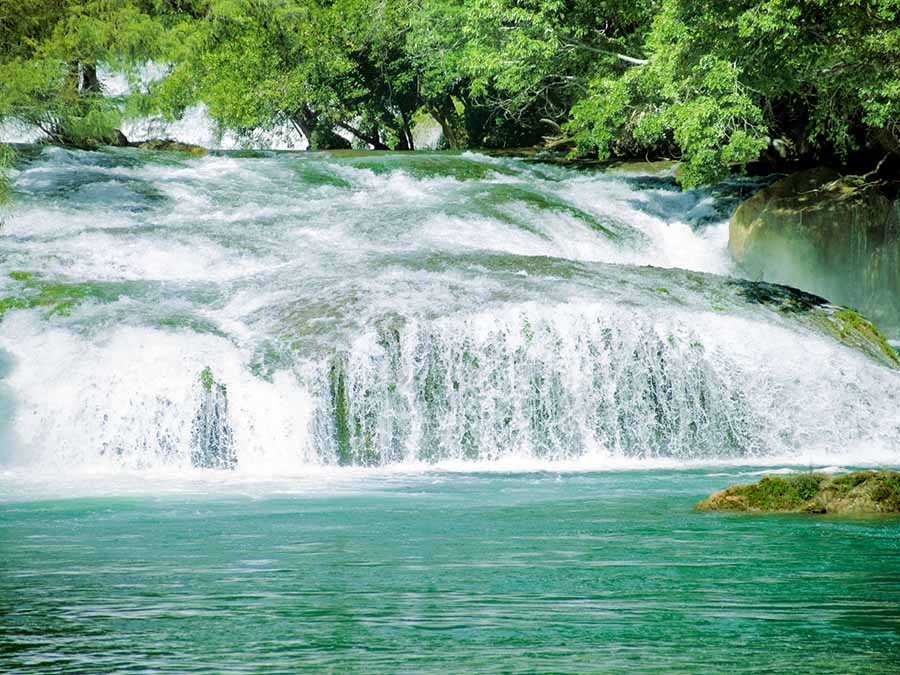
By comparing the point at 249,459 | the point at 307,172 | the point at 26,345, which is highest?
the point at 307,172

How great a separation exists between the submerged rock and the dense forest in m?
5.74

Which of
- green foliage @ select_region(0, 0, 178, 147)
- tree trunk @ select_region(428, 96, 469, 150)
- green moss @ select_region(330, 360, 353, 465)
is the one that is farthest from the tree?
green foliage @ select_region(0, 0, 178, 147)

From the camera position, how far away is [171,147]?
107 feet

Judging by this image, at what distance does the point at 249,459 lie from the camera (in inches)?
551

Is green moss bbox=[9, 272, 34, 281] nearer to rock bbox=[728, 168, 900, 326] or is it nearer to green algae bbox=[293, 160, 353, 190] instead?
green algae bbox=[293, 160, 353, 190]

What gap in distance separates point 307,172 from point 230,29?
10046mm

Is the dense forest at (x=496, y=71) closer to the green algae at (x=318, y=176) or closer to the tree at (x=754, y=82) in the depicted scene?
the tree at (x=754, y=82)

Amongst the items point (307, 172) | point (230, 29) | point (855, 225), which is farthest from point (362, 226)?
point (230, 29)

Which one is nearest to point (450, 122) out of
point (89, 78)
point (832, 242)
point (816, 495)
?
point (89, 78)

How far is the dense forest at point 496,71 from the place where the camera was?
633 inches

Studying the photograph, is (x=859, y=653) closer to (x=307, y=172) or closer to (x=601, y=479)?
(x=601, y=479)

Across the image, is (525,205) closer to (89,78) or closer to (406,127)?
(89,78)

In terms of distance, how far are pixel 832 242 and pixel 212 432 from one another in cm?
1367

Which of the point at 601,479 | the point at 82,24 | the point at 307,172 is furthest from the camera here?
the point at 82,24
